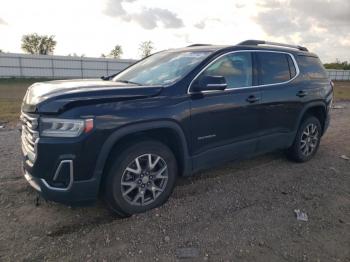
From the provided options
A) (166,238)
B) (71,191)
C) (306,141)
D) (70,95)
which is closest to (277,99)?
(306,141)

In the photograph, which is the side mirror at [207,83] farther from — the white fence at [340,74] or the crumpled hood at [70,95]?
the white fence at [340,74]

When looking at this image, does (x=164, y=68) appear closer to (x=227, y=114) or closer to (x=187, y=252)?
(x=227, y=114)

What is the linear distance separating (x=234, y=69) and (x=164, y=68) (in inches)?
36.3

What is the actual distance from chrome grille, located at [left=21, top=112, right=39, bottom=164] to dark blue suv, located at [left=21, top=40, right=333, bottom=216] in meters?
0.01

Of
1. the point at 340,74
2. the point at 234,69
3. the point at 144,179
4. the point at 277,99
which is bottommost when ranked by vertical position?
the point at 144,179

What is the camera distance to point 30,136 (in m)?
3.27

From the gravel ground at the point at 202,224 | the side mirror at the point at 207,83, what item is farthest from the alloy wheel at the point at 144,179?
the side mirror at the point at 207,83

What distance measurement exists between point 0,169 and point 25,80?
2978 cm

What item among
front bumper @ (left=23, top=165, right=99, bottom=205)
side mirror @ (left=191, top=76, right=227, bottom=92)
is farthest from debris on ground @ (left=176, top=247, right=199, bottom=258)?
side mirror @ (left=191, top=76, right=227, bottom=92)

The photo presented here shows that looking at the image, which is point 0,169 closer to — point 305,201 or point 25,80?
point 305,201

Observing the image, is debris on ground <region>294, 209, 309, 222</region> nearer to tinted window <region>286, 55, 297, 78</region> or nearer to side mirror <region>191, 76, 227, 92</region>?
side mirror <region>191, 76, 227, 92</region>

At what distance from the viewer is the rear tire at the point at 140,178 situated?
3.38 metres

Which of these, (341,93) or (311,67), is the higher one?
(311,67)

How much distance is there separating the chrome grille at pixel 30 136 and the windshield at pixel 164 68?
1.42m
